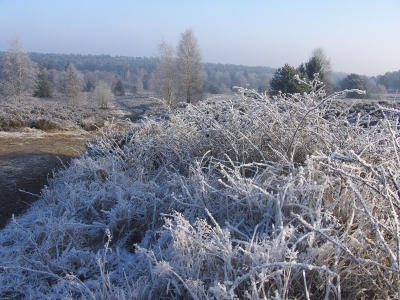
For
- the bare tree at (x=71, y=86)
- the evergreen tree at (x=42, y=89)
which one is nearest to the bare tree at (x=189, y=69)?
the bare tree at (x=71, y=86)

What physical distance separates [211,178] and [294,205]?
1.12 meters

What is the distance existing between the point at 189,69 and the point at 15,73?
1580 centimetres

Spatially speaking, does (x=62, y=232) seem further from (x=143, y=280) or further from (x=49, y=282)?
(x=143, y=280)

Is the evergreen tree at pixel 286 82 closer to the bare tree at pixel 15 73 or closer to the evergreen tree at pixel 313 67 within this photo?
the evergreen tree at pixel 313 67

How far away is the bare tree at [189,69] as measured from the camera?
25.2 meters

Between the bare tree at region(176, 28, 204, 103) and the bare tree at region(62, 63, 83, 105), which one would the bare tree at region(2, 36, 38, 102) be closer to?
the bare tree at region(62, 63, 83, 105)

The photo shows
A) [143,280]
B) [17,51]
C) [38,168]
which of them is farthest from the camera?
[17,51]

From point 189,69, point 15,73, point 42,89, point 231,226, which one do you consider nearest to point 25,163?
point 231,226

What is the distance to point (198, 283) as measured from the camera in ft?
5.37

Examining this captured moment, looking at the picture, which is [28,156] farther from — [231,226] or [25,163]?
[231,226]

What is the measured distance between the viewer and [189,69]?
2544 centimetres

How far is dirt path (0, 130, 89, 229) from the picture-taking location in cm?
430

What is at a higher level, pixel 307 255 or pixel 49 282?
pixel 307 255

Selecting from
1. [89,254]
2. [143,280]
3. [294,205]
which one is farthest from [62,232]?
[294,205]
